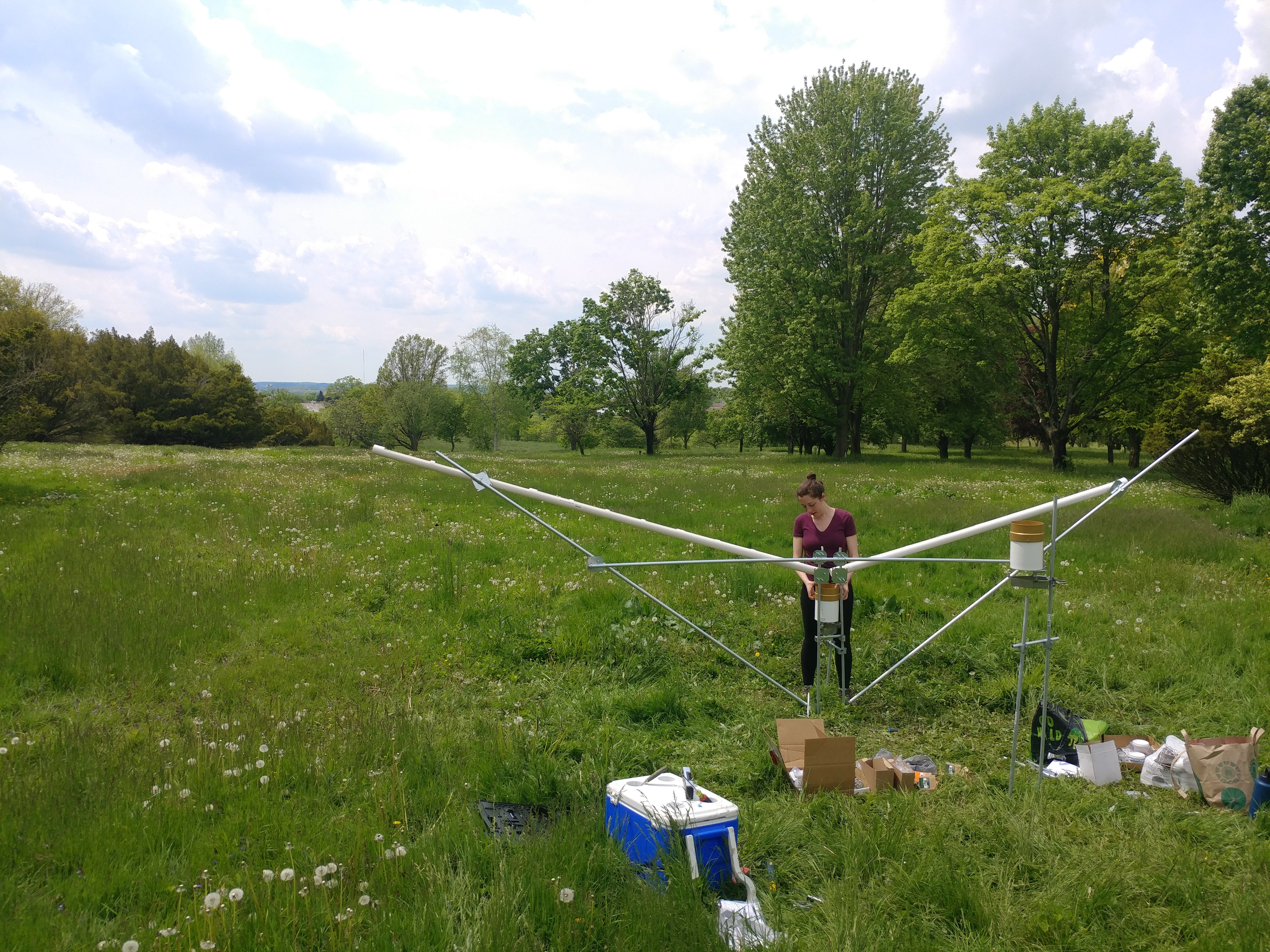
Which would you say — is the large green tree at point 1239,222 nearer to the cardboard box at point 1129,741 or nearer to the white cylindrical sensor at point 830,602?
the cardboard box at point 1129,741

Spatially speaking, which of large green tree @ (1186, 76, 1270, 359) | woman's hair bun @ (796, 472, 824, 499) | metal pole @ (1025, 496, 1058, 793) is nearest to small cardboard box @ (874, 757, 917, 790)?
metal pole @ (1025, 496, 1058, 793)

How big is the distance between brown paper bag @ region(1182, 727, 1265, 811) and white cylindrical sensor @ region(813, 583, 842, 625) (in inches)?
102

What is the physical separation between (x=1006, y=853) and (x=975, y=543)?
368 inches

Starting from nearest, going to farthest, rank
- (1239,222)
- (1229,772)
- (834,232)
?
(1229,772) → (1239,222) → (834,232)

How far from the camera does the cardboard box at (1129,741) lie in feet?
18.5

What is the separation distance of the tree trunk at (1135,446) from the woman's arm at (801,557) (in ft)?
139

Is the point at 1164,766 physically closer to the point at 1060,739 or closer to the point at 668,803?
the point at 1060,739

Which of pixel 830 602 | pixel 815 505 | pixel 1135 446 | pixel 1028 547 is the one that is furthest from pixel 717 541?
pixel 1135 446

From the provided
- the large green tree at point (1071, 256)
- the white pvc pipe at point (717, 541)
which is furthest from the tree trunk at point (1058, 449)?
the white pvc pipe at point (717, 541)

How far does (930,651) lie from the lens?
8086 millimetres

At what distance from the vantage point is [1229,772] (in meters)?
4.83

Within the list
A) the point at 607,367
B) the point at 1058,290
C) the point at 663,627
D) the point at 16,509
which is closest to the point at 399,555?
the point at 663,627

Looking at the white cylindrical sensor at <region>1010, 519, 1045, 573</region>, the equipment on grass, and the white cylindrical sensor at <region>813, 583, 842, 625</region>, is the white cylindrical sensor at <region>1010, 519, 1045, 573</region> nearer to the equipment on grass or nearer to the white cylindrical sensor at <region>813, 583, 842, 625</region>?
the equipment on grass

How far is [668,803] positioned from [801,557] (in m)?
3.78
